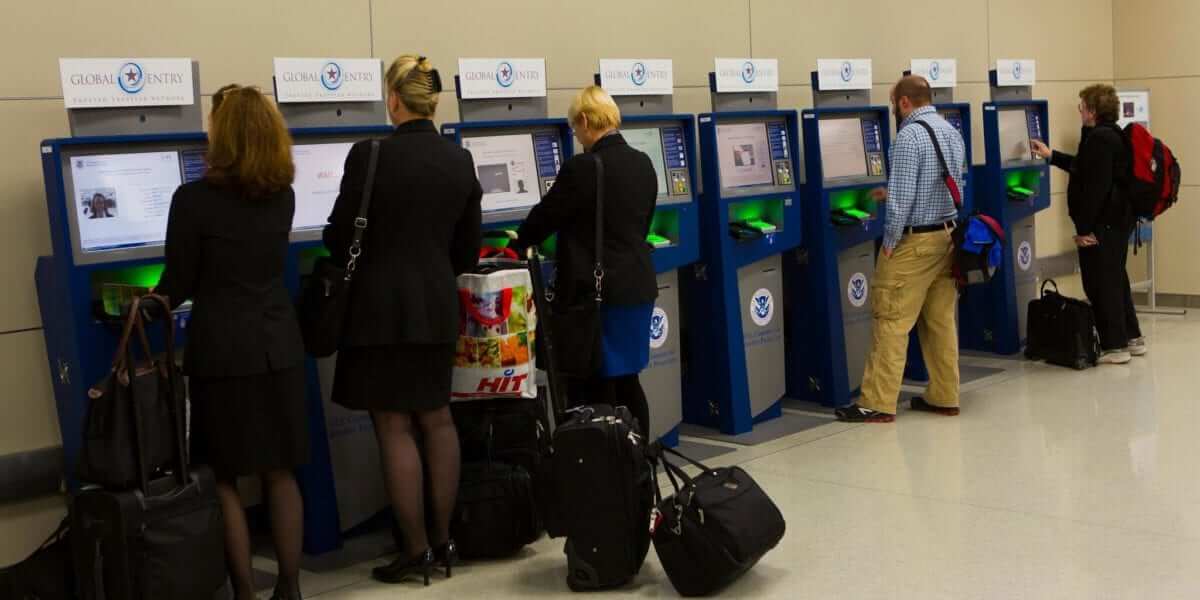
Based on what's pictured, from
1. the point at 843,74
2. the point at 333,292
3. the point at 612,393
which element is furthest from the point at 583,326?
the point at 843,74

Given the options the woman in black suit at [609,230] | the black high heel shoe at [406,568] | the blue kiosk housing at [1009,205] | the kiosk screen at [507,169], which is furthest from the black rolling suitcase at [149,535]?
the blue kiosk housing at [1009,205]

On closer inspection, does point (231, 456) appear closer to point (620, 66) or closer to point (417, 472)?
point (417, 472)

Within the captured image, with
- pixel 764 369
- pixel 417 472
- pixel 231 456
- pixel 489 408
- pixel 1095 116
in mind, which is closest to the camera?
pixel 231 456

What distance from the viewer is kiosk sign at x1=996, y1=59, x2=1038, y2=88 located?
7.90m

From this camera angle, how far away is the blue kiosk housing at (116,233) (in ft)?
12.3

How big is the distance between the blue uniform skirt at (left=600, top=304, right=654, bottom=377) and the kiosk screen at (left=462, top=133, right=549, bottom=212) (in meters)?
0.65

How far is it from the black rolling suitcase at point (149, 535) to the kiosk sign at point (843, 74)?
12.7ft

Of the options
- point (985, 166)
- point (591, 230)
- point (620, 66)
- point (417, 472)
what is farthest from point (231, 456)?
point (985, 166)

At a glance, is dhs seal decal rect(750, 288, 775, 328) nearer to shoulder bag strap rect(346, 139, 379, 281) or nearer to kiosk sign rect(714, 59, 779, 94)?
kiosk sign rect(714, 59, 779, 94)

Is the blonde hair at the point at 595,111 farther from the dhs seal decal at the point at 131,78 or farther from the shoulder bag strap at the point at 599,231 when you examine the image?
the dhs seal decal at the point at 131,78

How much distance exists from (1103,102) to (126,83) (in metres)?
5.25

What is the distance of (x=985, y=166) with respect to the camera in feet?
25.0

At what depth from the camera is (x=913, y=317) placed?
19.7ft

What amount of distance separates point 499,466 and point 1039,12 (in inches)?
251
